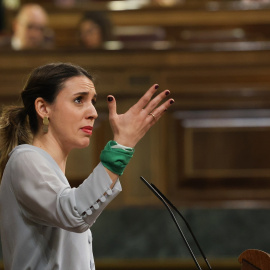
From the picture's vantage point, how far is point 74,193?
0.73 meters

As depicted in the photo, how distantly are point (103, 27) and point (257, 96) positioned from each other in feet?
2.40

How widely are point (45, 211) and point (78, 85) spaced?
173 mm

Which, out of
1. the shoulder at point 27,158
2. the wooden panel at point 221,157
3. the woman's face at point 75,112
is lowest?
the wooden panel at point 221,157

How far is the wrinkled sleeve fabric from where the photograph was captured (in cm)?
73

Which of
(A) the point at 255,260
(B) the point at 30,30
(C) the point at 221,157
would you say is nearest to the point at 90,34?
(B) the point at 30,30

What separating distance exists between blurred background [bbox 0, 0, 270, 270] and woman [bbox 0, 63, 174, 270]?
4.07 feet

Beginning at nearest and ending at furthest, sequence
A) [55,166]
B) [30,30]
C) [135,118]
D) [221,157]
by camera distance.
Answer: [135,118] → [55,166] → [221,157] → [30,30]

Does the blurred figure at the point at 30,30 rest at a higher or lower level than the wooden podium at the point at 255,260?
higher

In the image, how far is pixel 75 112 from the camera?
812mm

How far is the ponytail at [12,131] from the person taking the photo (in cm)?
88

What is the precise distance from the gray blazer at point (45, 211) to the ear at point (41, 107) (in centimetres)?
5

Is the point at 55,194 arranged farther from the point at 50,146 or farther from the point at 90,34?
the point at 90,34

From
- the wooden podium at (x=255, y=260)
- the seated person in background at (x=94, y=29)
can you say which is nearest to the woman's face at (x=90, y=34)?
the seated person in background at (x=94, y=29)

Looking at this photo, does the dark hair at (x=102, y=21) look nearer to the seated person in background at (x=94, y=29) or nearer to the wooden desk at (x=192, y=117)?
the seated person in background at (x=94, y=29)
